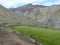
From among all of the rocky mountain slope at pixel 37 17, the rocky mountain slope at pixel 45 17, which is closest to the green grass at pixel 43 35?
the rocky mountain slope at pixel 37 17

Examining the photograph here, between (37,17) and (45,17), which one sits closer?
(45,17)

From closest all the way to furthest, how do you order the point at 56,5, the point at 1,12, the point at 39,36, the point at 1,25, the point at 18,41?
the point at 18,41, the point at 39,36, the point at 1,25, the point at 1,12, the point at 56,5

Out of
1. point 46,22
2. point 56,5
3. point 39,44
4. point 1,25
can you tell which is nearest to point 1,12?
point 1,25

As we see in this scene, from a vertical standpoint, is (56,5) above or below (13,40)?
above

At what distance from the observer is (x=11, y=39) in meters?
15.4

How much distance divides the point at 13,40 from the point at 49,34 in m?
3.82

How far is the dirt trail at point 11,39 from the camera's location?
1470 centimetres

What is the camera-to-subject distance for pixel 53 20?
23969 mm

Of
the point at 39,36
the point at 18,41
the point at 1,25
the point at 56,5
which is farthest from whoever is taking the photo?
the point at 56,5

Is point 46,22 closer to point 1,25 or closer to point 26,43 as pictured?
point 1,25

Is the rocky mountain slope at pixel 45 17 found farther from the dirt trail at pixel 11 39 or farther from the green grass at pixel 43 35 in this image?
the dirt trail at pixel 11 39

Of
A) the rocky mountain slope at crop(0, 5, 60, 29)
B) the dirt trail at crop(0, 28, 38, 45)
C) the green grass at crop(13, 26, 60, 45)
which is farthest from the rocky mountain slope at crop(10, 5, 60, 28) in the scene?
the dirt trail at crop(0, 28, 38, 45)

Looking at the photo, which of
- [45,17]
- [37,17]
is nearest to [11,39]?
[45,17]

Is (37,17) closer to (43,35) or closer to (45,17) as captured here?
(45,17)
